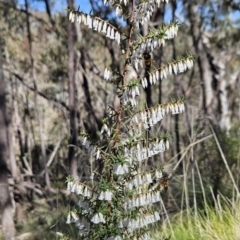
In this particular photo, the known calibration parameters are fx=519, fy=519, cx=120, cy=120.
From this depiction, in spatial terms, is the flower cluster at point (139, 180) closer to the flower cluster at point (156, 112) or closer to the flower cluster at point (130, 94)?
the flower cluster at point (156, 112)

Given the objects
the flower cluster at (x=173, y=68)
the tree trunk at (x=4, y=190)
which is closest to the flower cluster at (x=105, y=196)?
the flower cluster at (x=173, y=68)

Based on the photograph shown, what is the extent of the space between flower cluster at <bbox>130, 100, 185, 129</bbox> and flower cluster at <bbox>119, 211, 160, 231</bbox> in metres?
0.46

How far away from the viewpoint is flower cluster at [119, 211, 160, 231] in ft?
8.54

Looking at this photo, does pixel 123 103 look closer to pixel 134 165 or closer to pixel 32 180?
pixel 134 165

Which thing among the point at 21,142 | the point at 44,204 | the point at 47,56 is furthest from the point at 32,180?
the point at 47,56

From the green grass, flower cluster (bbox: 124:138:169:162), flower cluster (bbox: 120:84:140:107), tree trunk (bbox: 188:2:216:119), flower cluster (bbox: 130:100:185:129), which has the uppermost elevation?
tree trunk (bbox: 188:2:216:119)

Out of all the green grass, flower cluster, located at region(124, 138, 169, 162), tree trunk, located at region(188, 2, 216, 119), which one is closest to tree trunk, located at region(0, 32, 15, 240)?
the green grass

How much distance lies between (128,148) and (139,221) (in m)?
0.38

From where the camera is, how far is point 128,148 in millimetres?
2574

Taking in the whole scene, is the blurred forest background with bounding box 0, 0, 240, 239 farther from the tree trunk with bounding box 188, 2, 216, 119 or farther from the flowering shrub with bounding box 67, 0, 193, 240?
the flowering shrub with bounding box 67, 0, 193, 240

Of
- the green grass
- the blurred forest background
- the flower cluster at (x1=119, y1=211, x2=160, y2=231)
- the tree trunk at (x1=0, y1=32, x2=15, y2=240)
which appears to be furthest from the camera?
the blurred forest background

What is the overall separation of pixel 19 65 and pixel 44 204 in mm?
7535

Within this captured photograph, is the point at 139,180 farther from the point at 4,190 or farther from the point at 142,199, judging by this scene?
the point at 4,190

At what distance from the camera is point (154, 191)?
8.54 feet
